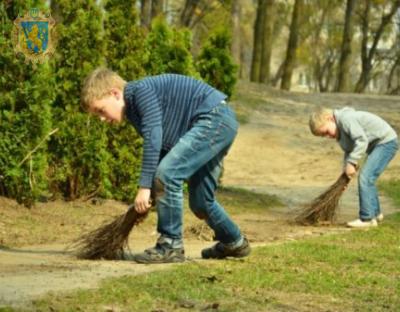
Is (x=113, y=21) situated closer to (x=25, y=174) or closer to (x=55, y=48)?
(x=55, y=48)

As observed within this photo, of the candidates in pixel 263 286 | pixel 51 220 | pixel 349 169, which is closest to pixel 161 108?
pixel 263 286

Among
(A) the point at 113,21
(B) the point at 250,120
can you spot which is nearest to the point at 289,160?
(B) the point at 250,120

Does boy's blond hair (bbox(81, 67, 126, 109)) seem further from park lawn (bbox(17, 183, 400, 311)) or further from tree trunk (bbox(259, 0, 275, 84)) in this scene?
tree trunk (bbox(259, 0, 275, 84))

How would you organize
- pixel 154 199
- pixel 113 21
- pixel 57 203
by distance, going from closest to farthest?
1. pixel 154 199
2. pixel 57 203
3. pixel 113 21

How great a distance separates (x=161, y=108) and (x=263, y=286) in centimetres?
148

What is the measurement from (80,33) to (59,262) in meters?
4.64

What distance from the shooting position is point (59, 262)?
276 inches

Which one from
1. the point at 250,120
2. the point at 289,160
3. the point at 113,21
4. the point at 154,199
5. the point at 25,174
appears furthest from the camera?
the point at 250,120

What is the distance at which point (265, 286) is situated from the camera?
5879 millimetres

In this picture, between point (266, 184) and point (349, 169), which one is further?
point (266, 184)

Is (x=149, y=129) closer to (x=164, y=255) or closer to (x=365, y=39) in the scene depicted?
(x=164, y=255)

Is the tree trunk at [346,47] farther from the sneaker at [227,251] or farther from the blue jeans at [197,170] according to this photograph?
the blue jeans at [197,170]

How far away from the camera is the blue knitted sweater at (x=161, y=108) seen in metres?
6.32

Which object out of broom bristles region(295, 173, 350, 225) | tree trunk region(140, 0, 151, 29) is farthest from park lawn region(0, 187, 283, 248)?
tree trunk region(140, 0, 151, 29)
